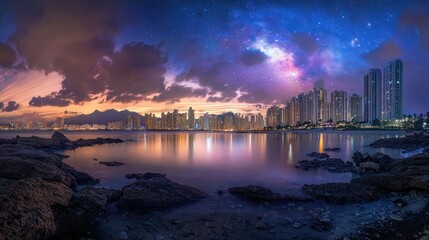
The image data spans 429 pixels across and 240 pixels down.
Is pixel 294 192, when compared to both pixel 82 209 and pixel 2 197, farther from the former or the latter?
pixel 2 197

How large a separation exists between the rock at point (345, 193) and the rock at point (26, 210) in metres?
12.6

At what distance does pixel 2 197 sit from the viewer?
28.0ft

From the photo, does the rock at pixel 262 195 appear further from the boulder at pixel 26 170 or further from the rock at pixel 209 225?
the boulder at pixel 26 170

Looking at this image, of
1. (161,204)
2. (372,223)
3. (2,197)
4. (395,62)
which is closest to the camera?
(2,197)

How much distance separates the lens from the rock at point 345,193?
13.6 meters

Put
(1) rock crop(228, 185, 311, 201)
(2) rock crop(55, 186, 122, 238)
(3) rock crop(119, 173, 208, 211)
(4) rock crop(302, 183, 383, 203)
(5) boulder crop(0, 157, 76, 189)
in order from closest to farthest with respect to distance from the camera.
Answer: (2) rock crop(55, 186, 122, 238) < (3) rock crop(119, 173, 208, 211) < (5) boulder crop(0, 157, 76, 189) < (4) rock crop(302, 183, 383, 203) < (1) rock crop(228, 185, 311, 201)

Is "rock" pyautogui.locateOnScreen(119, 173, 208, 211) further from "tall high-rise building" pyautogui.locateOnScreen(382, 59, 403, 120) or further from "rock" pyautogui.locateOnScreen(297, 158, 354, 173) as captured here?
"tall high-rise building" pyautogui.locateOnScreen(382, 59, 403, 120)

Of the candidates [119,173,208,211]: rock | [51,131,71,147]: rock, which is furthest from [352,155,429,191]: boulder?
[51,131,71,147]: rock

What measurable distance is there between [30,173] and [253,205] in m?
11.5

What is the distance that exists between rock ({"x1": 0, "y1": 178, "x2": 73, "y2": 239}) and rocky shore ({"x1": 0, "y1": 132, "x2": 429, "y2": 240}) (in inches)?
1.1

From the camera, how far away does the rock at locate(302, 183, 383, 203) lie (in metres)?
13.6

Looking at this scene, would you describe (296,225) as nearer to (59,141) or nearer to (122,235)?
(122,235)

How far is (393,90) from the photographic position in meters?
185

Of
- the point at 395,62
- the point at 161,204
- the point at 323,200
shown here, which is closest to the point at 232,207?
the point at 161,204
